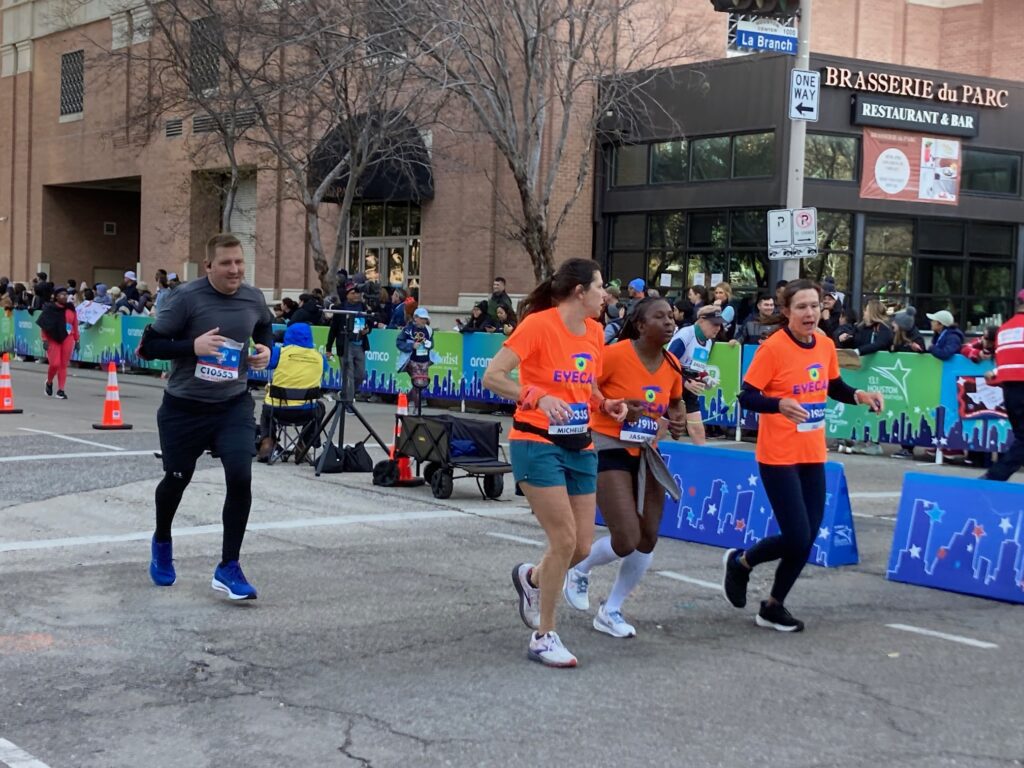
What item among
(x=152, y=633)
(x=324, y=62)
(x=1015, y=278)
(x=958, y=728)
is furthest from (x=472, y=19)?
(x=958, y=728)

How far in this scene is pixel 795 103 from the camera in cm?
1477

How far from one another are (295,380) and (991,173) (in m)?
17.8

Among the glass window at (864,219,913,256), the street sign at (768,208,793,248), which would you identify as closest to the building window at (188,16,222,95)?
the glass window at (864,219,913,256)

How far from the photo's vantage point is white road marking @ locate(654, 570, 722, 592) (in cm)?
822

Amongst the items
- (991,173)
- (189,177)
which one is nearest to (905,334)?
(991,173)

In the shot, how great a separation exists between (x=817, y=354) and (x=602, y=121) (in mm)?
20336

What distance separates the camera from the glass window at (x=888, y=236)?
25.0 meters

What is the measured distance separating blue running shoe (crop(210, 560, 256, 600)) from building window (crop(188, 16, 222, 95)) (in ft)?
64.0

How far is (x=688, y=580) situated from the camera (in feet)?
27.5

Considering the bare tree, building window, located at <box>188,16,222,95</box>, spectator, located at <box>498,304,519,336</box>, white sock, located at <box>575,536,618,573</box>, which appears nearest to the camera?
white sock, located at <box>575,536,618,573</box>

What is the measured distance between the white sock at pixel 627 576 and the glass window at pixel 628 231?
20.4m

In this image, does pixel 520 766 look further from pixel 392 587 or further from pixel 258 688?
pixel 392 587

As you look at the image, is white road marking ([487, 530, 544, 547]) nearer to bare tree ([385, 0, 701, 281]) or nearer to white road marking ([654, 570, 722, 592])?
white road marking ([654, 570, 722, 592])

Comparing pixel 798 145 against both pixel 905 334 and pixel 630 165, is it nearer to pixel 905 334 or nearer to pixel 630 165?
pixel 905 334
